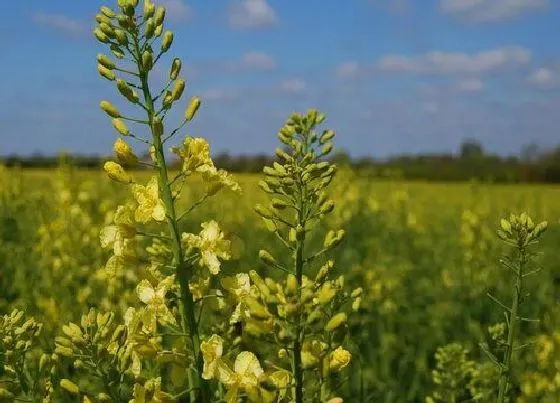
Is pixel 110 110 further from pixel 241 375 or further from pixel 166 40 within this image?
pixel 241 375

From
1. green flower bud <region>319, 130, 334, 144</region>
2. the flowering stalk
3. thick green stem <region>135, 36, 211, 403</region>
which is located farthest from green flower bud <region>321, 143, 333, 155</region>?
the flowering stalk

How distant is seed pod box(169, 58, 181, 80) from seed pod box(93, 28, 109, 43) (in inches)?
8.5

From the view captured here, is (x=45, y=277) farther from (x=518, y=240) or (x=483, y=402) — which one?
(x=518, y=240)

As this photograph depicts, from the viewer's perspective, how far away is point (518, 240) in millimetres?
2795

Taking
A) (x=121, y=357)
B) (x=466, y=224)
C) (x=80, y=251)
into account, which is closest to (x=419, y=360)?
(x=466, y=224)

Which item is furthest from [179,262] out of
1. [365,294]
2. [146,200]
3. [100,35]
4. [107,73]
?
[365,294]

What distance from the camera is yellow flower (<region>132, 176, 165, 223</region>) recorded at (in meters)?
2.25

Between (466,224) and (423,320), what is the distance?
4.35 feet

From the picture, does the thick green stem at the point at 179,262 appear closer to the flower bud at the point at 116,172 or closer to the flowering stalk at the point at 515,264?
the flower bud at the point at 116,172

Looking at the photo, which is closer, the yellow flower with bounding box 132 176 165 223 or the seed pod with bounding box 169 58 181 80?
the yellow flower with bounding box 132 176 165 223

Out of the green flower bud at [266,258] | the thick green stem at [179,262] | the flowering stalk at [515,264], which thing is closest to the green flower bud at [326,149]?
the green flower bud at [266,258]

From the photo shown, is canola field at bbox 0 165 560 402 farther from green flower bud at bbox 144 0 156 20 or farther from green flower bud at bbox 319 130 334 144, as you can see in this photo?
green flower bud at bbox 144 0 156 20

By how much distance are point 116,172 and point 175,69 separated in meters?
0.37

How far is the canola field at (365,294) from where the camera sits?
3.49 metres
